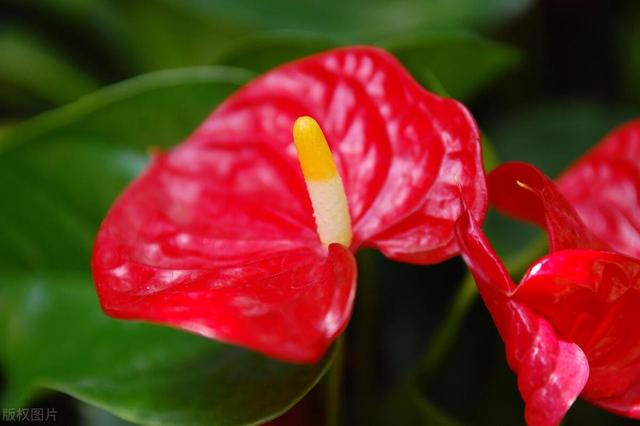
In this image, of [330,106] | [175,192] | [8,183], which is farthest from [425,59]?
[8,183]

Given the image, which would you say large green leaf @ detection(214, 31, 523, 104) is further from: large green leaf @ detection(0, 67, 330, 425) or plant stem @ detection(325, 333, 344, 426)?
plant stem @ detection(325, 333, 344, 426)

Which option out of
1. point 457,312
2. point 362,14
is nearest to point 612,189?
point 457,312

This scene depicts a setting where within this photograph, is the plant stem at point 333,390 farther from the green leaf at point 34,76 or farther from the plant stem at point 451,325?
the green leaf at point 34,76

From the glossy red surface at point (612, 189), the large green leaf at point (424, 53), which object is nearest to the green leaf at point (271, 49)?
the large green leaf at point (424, 53)

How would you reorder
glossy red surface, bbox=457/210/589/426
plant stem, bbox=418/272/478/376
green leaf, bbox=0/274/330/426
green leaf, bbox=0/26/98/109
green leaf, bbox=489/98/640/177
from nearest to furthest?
1. glossy red surface, bbox=457/210/589/426
2. green leaf, bbox=0/274/330/426
3. plant stem, bbox=418/272/478/376
4. green leaf, bbox=489/98/640/177
5. green leaf, bbox=0/26/98/109

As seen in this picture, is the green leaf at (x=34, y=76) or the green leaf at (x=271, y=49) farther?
the green leaf at (x=34, y=76)

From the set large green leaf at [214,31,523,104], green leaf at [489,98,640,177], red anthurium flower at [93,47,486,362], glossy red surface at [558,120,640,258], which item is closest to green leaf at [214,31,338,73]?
large green leaf at [214,31,523,104]

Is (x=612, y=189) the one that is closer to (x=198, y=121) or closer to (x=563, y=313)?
(x=563, y=313)
